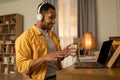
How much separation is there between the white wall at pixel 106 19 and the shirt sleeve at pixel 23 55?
122 inches

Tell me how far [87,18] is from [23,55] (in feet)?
10.1

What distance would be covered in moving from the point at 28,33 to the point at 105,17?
3.11 m

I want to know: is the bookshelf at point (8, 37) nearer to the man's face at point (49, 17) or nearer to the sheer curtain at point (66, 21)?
the sheer curtain at point (66, 21)

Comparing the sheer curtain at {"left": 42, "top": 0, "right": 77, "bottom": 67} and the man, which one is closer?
the man

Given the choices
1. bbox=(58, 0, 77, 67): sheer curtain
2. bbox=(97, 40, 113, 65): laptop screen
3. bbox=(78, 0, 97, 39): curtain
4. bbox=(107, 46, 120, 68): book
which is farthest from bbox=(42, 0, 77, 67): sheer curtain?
bbox=(107, 46, 120, 68): book

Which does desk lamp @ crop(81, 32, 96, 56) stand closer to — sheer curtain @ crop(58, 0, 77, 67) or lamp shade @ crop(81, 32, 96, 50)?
lamp shade @ crop(81, 32, 96, 50)

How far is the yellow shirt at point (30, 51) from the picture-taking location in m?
1.32

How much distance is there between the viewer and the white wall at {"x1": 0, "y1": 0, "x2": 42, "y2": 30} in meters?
5.13

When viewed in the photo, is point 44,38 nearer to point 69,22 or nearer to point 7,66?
point 69,22

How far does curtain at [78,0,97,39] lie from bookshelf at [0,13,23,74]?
6.18ft

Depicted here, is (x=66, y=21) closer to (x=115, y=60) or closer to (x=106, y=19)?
(x=106, y=19)

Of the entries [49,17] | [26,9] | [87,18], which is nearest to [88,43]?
[87,18]

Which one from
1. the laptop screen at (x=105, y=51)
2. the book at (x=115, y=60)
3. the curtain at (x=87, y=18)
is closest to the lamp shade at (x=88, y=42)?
the curtain at (x=87, y=18)

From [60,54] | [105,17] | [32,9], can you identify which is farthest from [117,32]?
[60,54]
